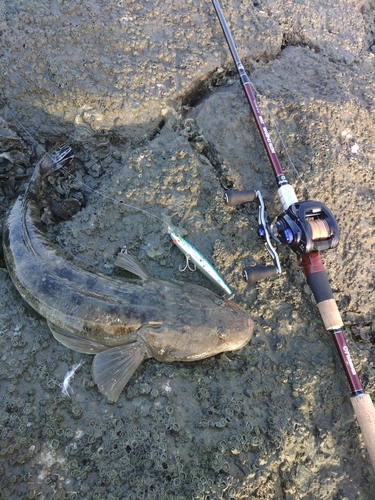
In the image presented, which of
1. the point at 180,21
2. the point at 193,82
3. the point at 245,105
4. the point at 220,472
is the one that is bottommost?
the point at 220,472

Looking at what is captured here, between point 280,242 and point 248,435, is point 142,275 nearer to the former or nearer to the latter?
point 280,242

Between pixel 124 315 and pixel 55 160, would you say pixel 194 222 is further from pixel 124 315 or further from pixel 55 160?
pixel 55 160

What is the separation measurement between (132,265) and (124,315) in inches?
18.1

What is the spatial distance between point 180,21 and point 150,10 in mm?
389

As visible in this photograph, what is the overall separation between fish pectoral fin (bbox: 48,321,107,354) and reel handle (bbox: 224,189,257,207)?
1.67 m

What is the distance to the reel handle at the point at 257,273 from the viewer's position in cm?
307

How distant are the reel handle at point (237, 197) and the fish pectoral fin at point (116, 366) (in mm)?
1472

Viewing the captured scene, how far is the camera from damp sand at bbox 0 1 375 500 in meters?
2.75

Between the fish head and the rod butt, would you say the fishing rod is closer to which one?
the rod butt

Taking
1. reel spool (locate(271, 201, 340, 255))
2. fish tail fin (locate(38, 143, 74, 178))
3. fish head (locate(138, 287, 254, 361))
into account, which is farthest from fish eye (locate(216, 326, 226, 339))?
fish tail fin (locate(38, 143, 74, 178))

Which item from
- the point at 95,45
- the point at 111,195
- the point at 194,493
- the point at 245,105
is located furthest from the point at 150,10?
the point at 194,493

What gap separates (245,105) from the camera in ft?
13.8

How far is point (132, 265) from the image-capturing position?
332cm

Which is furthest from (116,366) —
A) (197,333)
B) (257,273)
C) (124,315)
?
(257,273)
